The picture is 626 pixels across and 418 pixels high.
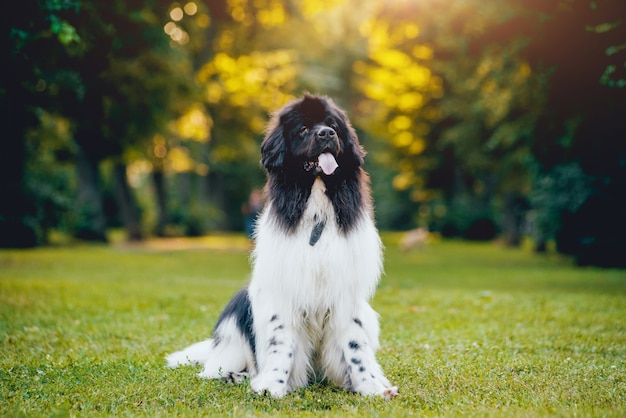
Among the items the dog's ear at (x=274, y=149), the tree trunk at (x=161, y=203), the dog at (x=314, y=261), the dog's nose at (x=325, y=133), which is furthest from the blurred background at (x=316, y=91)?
the dog's nose at (x=325, y=133)

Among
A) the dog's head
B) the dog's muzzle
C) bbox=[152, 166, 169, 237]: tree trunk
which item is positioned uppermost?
the dog's head

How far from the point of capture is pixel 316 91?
2016 centimetres

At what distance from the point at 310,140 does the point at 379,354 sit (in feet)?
9.02

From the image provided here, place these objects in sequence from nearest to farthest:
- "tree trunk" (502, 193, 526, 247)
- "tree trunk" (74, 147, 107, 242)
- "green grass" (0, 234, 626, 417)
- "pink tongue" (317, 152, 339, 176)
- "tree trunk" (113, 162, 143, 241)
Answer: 1. "green grass" (0, 234, 626, 417)
2. "pink tongue" (317, 152, 339, 176)
3. "tree trunk" (74, 147, 107, 242)
4. "tree trunk" (113, 162, 143, 241)
5. "tree trunk" (502, 193, 526, 247)

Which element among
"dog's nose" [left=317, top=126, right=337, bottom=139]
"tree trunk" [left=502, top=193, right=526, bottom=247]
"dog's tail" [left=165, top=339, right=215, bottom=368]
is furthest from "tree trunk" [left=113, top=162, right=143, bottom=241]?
"dog's nose" [left=317, top=126, right=337, bottom=139]

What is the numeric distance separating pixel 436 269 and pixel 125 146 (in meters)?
11.8

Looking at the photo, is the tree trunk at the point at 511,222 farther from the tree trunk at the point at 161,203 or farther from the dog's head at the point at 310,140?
the dog's head at the point at 310,140

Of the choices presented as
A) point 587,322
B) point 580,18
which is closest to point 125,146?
point 580,18

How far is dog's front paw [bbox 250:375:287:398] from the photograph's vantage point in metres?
4.76

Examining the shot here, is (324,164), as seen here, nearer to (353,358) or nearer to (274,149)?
(274,149)

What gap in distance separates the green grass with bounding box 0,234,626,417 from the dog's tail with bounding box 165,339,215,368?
0.19m

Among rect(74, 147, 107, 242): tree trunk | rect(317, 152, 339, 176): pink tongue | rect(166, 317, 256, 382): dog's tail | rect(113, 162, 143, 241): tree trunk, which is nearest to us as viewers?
rect(317, 152, 339, 176): pink tongue

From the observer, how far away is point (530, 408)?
4.44m

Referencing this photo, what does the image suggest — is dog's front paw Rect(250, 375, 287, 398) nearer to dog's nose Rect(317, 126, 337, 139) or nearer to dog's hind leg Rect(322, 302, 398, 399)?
dog's hind leg Rect(322, 302, 398, 399)
